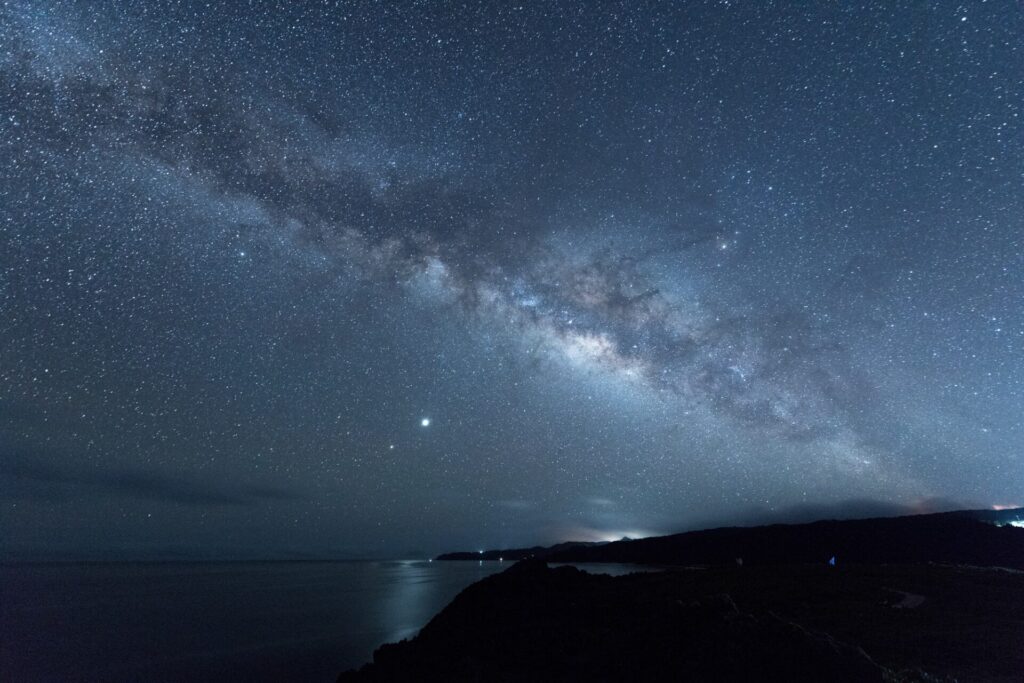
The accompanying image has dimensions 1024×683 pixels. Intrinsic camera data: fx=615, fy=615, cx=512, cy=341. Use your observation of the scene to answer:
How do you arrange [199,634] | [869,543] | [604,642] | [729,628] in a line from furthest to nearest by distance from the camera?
1. [869,543]
2. [199,634]
3. [604,642]
4. [729,628]

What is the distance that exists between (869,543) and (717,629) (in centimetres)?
10171

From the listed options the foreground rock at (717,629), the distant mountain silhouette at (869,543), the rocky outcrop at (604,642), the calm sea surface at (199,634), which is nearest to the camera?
the rocky outcrop at (604,642)

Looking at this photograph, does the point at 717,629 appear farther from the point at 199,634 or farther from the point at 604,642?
the point at 199,634

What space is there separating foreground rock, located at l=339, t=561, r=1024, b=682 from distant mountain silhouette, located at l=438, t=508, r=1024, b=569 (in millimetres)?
35065

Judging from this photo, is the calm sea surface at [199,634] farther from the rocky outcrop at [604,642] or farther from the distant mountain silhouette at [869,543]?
the distant mountain silhouette at [869,543]

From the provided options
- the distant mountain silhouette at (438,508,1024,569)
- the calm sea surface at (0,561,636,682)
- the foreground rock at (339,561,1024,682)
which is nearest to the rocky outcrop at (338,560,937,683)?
the foreground rock at (339,561,1024,682)

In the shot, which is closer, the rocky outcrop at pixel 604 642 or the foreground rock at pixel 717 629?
the rocky outcrop at pixel 604 642

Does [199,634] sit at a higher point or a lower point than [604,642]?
lower

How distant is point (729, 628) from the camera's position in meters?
14.2

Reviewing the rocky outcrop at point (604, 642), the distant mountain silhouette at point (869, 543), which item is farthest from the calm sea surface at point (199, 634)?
the distant mountain silhouette at point (869, 543)

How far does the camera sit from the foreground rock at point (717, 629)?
12.8 meters

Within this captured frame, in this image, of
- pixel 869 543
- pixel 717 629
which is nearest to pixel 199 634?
pixel 717 629

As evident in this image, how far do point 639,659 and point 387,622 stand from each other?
5410 cm

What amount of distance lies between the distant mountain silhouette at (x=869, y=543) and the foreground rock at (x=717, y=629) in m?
35.1
